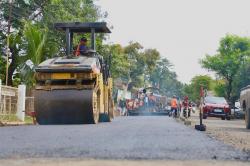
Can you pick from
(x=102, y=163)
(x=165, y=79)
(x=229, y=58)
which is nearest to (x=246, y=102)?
(x=102, y=163)

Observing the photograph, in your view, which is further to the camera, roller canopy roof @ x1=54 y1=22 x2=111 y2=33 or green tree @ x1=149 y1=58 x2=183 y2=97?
green tree @ x1=149 y1=58 x2=183 y2=97

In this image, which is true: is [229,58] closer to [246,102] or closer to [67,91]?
[246,102]

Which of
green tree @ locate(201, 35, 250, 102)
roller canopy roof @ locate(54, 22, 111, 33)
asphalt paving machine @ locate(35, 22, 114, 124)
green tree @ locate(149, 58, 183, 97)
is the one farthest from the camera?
green tree @ locate(149, 58, 183, 97)

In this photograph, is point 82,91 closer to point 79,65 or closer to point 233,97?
point 79,65

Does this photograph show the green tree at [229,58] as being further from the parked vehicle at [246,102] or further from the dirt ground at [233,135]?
the dirt ground at [233,135]

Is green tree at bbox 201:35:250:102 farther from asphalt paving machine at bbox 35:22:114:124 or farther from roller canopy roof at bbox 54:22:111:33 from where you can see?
asphalt paving machine at bbox 35:22:114:124

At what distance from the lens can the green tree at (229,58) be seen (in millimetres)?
64375

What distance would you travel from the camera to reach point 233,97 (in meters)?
63.8

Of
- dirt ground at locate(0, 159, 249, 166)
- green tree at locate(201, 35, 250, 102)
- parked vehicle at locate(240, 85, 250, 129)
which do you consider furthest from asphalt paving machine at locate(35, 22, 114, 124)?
green tree at locate(201, 35, 250, 102)

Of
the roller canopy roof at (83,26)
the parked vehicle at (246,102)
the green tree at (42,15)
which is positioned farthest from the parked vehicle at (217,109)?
the roller canopy roof at (83,26)

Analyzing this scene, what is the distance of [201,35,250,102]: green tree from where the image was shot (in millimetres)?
64375

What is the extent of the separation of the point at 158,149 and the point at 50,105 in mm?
8163

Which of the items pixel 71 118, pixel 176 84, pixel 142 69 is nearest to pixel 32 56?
pixel 71 118

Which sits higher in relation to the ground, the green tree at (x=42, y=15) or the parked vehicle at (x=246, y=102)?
the green tree at (x=42, y=15)
